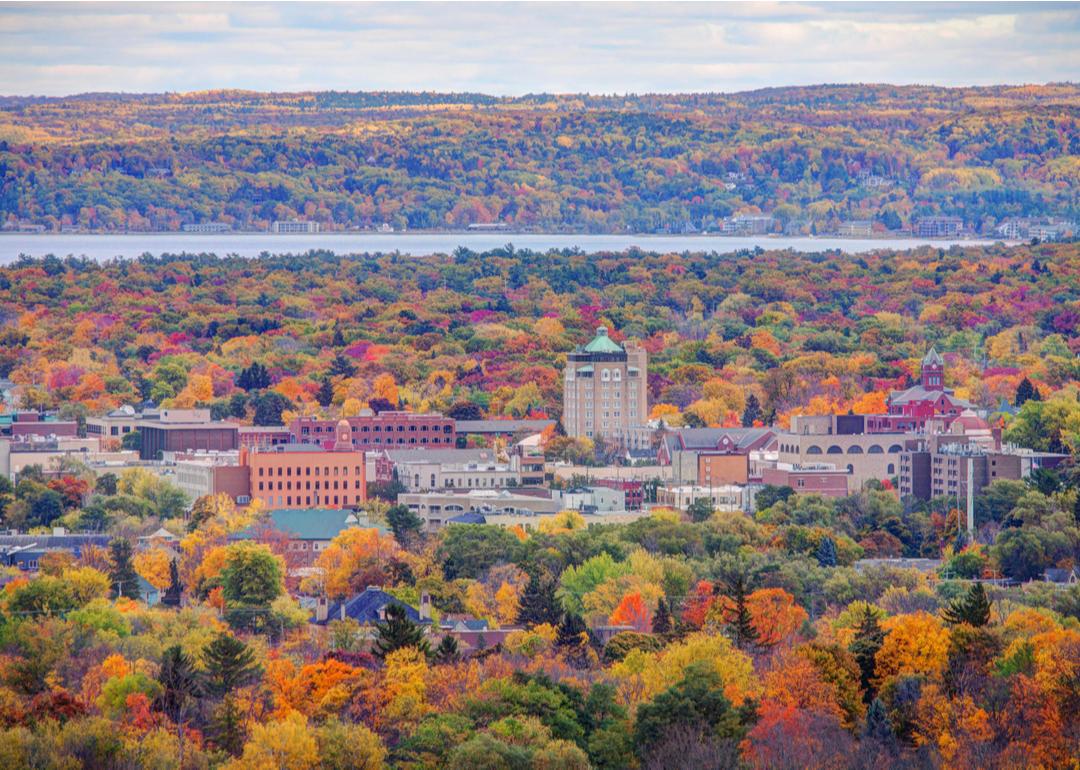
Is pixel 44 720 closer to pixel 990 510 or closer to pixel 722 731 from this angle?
pixel 722 731

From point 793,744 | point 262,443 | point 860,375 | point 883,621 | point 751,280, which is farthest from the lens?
point 751,280

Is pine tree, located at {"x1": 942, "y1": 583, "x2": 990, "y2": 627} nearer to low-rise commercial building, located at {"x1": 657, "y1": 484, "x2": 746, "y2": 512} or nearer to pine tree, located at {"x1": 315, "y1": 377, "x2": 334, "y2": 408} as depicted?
low-rise commercial building, located at {"x1": 657, "y1": 484, "x2": 746, "y2": 512}

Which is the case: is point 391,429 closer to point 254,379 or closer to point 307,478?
point 307,478

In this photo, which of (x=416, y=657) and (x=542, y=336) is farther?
(x=542, y=336)

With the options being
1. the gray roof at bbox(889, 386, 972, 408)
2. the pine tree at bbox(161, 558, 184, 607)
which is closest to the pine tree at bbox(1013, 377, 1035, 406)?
the gray roof at bbox(889, 386, 972, 408)

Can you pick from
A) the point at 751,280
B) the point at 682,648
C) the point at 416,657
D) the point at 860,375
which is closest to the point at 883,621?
the point at 682,648

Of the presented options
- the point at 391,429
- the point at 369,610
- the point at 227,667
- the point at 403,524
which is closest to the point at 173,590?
the point at 369,610

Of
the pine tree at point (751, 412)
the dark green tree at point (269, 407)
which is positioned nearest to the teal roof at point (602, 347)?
the pine tree at point (751, 412)

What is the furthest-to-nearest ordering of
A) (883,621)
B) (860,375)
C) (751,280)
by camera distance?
1. (751,280)
2. (860,375)
3. (883,621)
